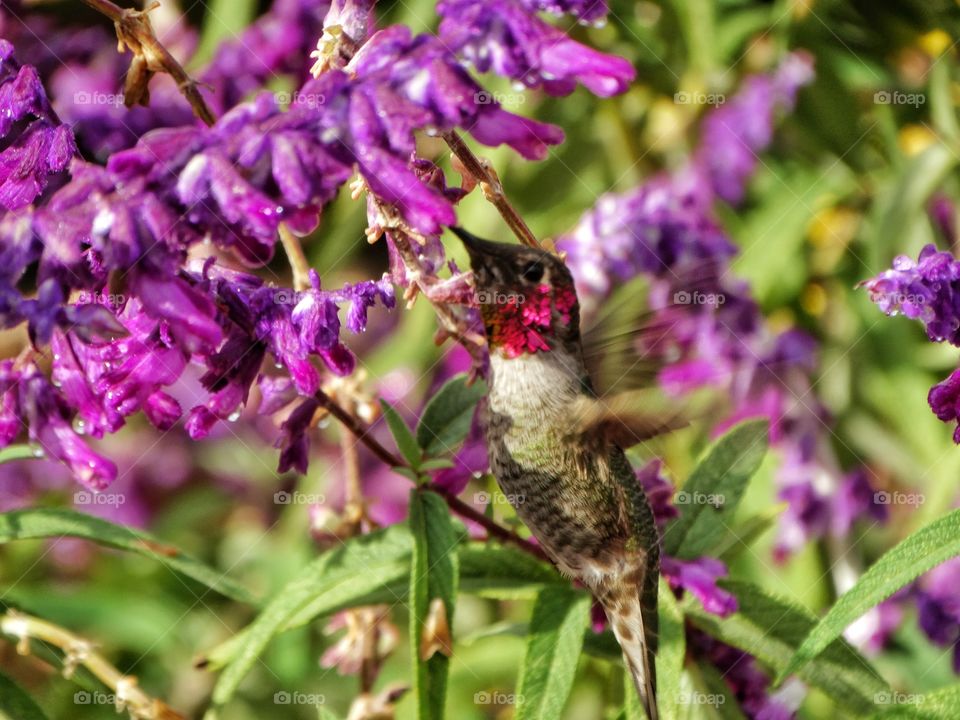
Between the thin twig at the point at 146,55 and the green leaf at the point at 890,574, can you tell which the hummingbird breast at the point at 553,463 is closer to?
the green leaf at the point at 890,574

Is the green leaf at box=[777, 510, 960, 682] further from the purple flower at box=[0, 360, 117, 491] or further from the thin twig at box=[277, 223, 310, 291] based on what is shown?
the purple flower at box=[0, 360, 117, 491]

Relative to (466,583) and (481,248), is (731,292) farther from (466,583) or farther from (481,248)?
(481,248)

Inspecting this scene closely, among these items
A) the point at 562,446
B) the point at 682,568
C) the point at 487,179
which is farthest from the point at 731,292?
the point at 487,179

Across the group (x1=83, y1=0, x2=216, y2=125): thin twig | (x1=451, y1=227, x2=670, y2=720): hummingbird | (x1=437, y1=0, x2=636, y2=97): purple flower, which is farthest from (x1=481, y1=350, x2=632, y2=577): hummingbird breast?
(x1=83, y1=0, x2=216, y2=125): thin twig

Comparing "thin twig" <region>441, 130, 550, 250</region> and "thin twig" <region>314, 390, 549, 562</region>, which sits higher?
"thin twig" <region>441, 130, 550, 250</region>

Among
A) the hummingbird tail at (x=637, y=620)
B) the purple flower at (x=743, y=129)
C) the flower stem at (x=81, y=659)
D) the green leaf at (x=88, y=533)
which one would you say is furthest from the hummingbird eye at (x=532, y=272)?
the purple flower at (x=743, y=129)
